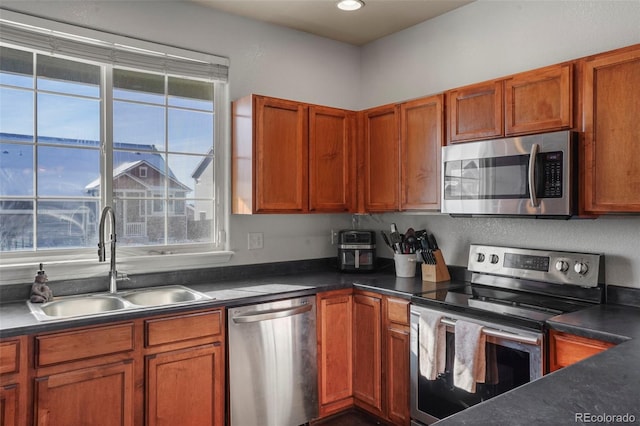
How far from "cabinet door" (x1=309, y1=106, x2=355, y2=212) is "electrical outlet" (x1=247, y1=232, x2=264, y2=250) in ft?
1.46

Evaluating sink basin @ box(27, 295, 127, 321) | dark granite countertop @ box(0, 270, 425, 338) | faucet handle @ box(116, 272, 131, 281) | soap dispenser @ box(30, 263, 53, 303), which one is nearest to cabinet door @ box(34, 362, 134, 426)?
dark granite countertop @ box(0, 270, 425, 338)

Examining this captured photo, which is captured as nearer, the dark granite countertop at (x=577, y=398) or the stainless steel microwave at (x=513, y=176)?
the dark granite countertop at (x=577, y=398)

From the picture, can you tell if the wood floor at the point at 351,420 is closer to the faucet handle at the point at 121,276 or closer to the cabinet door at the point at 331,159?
the cabinet door at the point at 331,159

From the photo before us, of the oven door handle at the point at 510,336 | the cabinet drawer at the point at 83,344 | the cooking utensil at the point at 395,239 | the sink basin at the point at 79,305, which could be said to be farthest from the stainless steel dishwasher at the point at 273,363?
the oven door handle at the point at 510,336

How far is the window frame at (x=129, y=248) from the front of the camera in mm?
2400

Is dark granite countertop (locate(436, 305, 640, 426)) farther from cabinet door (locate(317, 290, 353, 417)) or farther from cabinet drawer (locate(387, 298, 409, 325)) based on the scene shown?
cabinet door (locate(317, 290, 353, 417))

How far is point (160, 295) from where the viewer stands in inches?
106

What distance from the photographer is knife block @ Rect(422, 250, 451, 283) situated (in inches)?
116

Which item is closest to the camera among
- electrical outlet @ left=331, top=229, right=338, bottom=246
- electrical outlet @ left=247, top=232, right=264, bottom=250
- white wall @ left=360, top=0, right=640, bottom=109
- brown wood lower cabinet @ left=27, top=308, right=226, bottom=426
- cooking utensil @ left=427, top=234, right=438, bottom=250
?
brown wood lower cabinet @ left=27, top=308, right=226, bottom=426

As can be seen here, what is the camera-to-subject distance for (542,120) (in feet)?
7.57

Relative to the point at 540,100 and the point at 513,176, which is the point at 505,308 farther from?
the point at 540,100

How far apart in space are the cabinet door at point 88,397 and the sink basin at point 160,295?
21.1 inches
